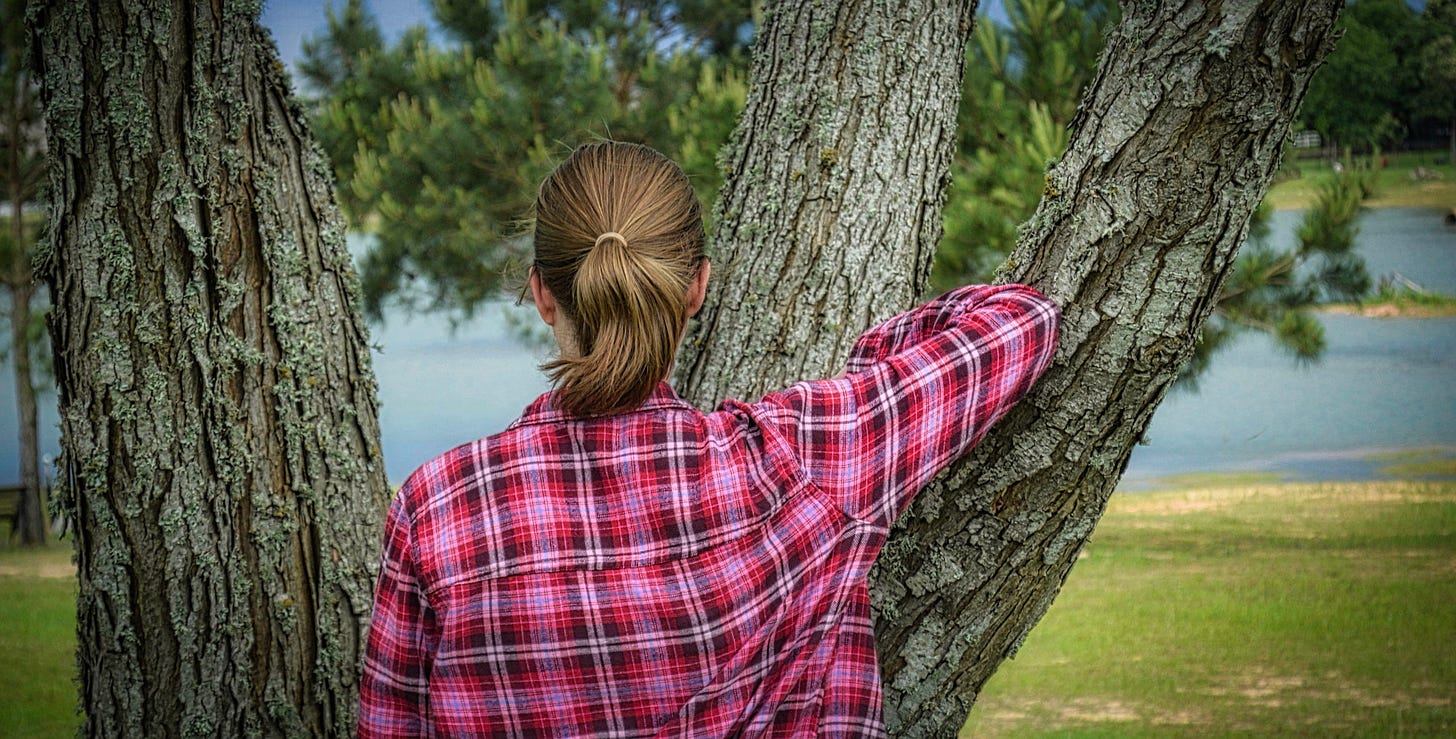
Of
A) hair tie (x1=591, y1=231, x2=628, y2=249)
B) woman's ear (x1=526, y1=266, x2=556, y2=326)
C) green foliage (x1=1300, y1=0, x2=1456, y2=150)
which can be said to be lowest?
woman's ear (x1=526, y1=266, x2=556, y2=326)

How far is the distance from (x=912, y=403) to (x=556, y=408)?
26cm

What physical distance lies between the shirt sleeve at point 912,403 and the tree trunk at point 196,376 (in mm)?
620

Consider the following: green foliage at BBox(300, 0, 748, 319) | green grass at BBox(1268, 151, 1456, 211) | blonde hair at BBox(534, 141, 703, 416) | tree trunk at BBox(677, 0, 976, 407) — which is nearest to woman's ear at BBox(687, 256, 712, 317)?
blonde hair at BBox(534, 141, 703, 416)

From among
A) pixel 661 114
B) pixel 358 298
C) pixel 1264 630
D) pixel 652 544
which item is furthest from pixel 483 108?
pixel 652 544

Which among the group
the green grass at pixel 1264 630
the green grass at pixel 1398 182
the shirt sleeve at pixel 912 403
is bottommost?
the green grass at pixel 1264 630

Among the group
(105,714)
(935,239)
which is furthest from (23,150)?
(935,239)

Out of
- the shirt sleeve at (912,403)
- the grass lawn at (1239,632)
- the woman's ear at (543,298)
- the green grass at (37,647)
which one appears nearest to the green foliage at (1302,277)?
the grass lawn at (1239,632)

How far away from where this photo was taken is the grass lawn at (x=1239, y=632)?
223 cm

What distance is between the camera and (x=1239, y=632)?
249 cm

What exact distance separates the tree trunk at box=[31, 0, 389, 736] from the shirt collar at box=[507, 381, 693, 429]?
48 centimetres

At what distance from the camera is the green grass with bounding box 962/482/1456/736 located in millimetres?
2221

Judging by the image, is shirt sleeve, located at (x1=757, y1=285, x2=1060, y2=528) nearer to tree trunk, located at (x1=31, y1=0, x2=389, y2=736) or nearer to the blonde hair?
the blonde hair

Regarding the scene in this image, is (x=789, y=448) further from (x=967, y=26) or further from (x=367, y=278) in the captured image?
(x=367, y=278)

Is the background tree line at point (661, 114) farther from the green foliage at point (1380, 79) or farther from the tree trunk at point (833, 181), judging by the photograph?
the tree trunk at point (833, 181)
